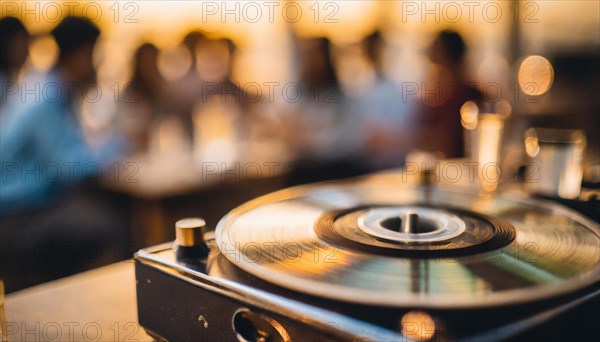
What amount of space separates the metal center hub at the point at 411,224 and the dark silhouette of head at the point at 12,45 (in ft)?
8.50

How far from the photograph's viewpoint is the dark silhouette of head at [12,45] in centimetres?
283

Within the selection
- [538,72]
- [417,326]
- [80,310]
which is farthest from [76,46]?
[538,72]

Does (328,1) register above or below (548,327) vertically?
above

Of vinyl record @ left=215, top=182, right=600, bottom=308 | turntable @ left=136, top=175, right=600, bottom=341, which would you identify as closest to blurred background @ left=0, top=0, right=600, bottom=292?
vinyl record @ left=215, top=182, right=600, bottom=308

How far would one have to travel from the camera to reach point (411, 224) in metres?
0.92

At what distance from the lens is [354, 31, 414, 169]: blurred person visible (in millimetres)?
4102

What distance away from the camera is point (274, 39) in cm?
647

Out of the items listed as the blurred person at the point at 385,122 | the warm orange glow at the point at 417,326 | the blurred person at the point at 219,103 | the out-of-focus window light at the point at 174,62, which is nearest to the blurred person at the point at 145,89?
the out-of-focus window light at the point at 174,62

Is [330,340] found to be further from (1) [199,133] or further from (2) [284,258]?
(1) [199,133]

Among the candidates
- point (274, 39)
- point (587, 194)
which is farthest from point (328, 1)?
point (587, 194)

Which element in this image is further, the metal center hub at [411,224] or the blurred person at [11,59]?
the blurred person at [11,59]

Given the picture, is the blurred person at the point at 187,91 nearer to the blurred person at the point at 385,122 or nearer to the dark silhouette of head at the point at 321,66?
the dark silhouette of head at the point at 321,66

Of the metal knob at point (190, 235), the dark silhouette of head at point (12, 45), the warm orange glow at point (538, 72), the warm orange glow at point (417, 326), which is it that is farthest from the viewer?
the warm orange glow at point (538, 72)

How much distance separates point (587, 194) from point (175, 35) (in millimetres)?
4726
